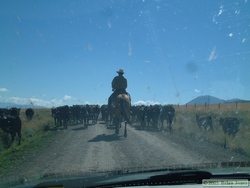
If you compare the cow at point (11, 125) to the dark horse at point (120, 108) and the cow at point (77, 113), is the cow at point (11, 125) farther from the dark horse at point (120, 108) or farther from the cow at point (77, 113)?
the cow at point (77, 113)

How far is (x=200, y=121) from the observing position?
985 inches

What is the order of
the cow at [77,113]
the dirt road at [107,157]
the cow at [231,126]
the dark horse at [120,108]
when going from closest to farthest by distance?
the dirt road at [107,157]
the cow at [231,126]
the dark horse at [120,108]
the cow at [77,113]

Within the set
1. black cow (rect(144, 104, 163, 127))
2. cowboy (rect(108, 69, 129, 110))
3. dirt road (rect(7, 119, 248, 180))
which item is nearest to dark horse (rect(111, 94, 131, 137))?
cowboy (rect(108, 69, 129, 110))

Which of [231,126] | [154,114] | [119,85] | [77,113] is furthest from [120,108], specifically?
[77,113]

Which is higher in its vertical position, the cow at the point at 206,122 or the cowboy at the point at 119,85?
the cowboy at the point at 119,85

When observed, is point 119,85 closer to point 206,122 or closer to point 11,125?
point 206,122

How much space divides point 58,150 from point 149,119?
17.0m

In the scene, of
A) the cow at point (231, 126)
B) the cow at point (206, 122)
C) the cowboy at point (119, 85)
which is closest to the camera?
the cow at point (231, 126)

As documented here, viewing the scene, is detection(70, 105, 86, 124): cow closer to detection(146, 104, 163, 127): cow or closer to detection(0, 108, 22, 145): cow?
detection(146, 104, 163, 127): cow

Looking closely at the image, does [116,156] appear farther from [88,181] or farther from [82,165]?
[88,181]

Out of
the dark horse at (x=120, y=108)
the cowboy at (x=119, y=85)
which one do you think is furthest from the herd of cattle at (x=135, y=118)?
the cowboy at (x=119, y=85)

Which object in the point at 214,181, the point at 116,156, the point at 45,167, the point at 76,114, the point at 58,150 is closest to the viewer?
the point at 214,181

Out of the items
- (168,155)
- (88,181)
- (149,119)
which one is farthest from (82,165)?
(149,119)

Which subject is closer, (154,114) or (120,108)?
(120,108)
